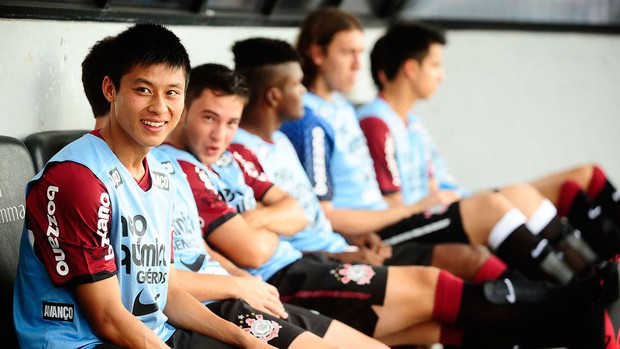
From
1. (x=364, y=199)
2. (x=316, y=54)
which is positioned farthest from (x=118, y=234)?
(x=316, y=54)

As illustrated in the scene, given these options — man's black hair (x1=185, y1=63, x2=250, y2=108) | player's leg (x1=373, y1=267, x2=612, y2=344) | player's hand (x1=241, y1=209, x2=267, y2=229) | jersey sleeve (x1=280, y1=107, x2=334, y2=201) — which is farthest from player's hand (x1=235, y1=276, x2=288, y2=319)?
jersey sleeve (x1=280, y1=107, x2=334, y2=201)

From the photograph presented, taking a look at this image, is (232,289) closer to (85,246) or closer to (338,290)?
(338,290)

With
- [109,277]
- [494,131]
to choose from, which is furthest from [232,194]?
[494,131]

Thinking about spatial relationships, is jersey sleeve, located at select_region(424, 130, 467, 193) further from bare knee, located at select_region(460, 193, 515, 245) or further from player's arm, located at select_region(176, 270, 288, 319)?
player's arm, located at select_region(176, 270, 288, 319)

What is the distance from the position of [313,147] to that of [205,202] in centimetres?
94

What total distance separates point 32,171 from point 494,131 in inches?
145

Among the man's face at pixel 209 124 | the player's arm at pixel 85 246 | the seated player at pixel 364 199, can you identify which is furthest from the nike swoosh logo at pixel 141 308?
the seated player at pixel 364 199

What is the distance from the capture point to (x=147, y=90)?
2113mm

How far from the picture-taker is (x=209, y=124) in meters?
2.70

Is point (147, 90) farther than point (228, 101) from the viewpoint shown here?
No

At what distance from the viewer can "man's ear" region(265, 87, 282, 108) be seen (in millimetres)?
3219

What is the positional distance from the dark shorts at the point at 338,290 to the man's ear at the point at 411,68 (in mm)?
1558

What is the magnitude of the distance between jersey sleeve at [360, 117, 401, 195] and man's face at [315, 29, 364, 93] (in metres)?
0.20

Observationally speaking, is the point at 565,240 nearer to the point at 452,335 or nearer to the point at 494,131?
the point at 452,335
